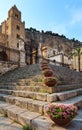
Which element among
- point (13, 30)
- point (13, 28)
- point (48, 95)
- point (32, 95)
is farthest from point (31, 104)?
point (13, 28)

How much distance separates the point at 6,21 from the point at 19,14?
15.9 ft

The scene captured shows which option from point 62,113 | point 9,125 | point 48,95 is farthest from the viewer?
point 48,95

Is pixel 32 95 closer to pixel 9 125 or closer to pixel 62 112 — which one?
pixel 9 125

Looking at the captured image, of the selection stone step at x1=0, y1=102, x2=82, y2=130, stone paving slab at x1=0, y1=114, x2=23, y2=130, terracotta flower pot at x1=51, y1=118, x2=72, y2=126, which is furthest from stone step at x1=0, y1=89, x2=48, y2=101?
terracotta flower pot at x1=51, y1=118, x2=72, y2=126

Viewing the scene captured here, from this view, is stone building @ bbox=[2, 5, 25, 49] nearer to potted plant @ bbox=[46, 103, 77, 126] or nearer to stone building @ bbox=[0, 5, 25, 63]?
stone building @ bbox=[0, 5, 25, 63]

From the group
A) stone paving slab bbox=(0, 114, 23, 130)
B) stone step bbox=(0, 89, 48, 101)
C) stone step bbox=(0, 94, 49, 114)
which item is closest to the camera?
stone paving slab bbox=(0, 114, 23, 130)

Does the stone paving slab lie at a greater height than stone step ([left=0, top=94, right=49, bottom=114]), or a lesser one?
lesser

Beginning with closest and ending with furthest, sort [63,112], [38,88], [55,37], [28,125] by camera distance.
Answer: [63,112] < [28,125] < [38,88] < [55,37]

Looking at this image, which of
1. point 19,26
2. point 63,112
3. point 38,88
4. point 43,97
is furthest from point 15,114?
point 19,26

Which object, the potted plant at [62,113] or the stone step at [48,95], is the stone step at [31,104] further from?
the potted plant at [62,113]

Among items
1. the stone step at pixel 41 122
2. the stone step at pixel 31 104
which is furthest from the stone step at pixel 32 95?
the stone step at pixel 41 122

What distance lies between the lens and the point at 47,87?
6.07 m

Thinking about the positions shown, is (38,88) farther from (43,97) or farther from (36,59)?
(36,59)

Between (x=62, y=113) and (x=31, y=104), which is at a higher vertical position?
(x=62, y=113)
